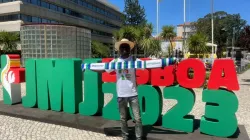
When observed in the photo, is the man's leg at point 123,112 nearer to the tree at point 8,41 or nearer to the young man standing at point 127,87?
the young man standing at point 127,87

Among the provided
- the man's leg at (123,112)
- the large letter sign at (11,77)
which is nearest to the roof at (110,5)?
the large letter sign at (11,77)

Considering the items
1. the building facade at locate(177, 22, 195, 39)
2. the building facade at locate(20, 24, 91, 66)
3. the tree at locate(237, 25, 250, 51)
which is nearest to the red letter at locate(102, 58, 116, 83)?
the building facade at locate(20, 24, 91, 66)

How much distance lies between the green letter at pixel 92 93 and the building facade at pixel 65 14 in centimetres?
3168

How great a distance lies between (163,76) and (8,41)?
109 ft

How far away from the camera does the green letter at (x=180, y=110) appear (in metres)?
5.39

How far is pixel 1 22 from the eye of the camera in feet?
130

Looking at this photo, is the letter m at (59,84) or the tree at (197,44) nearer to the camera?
the letter m at (59,84)

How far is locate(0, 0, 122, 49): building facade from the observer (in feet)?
124

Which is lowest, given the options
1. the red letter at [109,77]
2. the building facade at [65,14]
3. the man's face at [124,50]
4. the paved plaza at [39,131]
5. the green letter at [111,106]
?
the paved plaza at [39,131]

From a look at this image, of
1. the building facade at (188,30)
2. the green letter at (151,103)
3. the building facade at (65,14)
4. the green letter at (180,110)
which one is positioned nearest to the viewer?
the green letter at (180,110)

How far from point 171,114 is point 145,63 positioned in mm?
1388

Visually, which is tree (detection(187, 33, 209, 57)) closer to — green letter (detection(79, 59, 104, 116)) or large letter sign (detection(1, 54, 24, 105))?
large letter sign (detection(1, 54, 24, 105))

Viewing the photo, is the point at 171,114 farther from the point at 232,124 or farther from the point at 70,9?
the point at 70,9

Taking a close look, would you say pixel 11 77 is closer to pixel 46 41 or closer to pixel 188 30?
pixel 46 41
